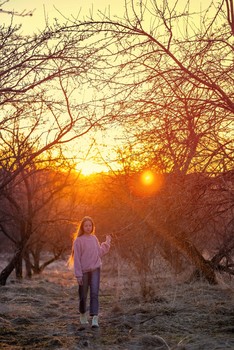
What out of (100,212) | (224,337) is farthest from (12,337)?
(100,212)

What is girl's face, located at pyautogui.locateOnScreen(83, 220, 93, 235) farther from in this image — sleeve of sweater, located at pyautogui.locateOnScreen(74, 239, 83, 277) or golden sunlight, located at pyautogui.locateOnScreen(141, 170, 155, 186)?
golden sunlight, located at pyautogui.locateOnScreen(141, 170, 155, 186)

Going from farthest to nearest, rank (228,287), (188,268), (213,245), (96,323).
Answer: (188,268)
(213,245)
(228,287)
(96,323)

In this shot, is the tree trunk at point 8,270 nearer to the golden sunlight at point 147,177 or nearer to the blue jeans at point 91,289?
the blue jeans at point 91,289

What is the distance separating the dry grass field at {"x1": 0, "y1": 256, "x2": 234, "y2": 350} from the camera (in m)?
6.41

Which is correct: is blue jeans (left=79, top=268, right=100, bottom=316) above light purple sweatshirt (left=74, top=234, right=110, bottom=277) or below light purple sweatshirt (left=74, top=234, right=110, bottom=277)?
below

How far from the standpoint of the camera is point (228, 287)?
35.5 ft

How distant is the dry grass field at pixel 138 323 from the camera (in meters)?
6.41

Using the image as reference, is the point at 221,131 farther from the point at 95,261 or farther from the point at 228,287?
the point at 228,287

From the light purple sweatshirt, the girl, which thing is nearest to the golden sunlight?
the girl

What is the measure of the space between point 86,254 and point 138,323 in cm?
129

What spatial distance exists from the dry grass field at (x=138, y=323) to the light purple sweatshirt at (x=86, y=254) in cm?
87

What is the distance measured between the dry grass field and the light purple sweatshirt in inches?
34.4

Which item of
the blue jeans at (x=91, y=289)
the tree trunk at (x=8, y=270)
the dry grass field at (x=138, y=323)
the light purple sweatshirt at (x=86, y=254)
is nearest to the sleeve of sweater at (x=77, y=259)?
the light purple sweatshirt at (x=86, y=254)

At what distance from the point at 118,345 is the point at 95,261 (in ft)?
6.47
